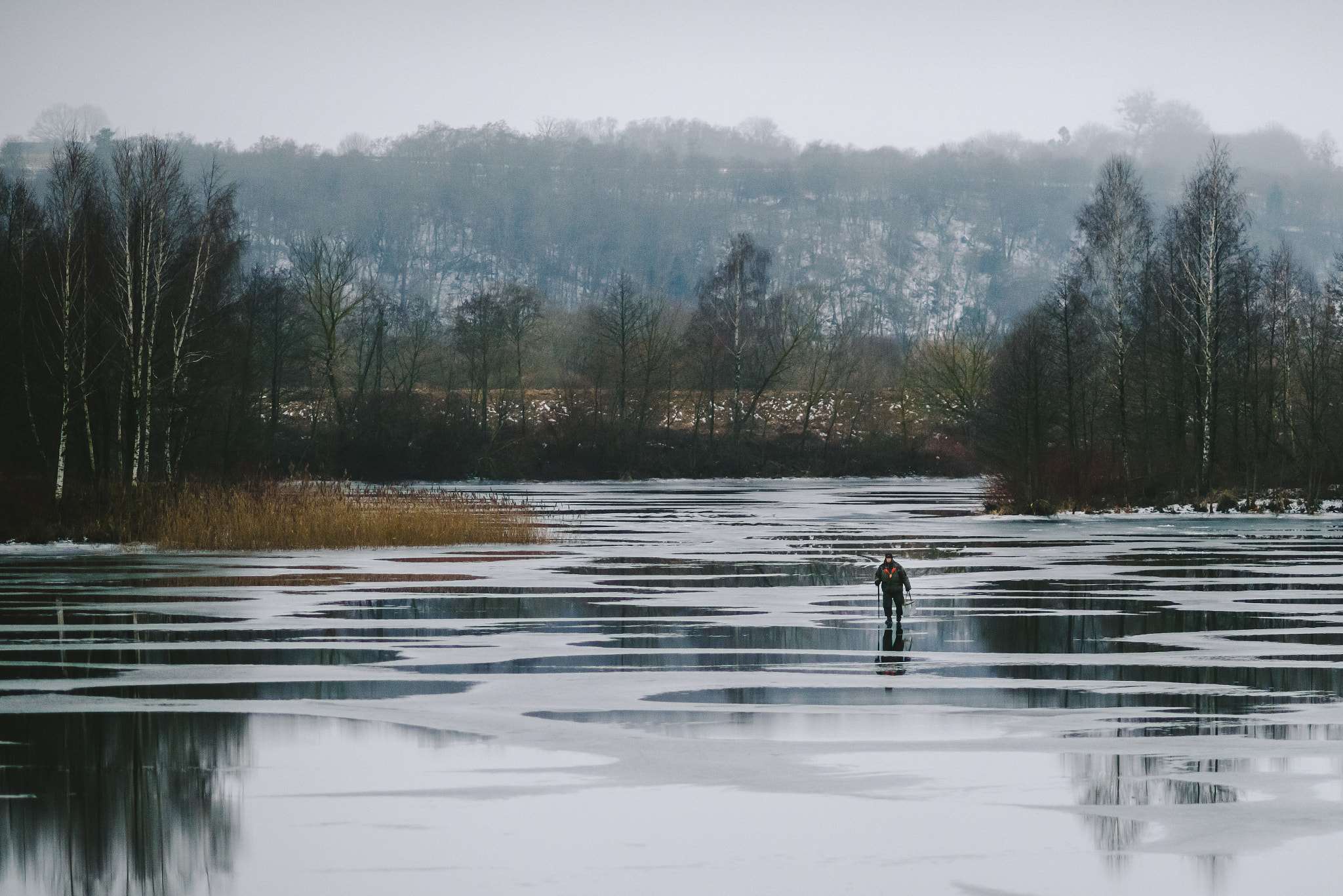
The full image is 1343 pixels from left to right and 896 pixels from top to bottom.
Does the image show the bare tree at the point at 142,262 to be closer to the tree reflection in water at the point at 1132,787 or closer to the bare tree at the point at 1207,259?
the tree reflection in water at the point at 1132,787

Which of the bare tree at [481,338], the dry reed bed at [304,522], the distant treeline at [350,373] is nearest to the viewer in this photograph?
the dry reed bed at [304,522]

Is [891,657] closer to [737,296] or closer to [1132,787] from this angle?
[1132,787]

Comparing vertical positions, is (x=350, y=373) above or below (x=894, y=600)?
above

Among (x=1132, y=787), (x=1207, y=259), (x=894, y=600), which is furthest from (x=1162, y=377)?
(x=1132, y=787)

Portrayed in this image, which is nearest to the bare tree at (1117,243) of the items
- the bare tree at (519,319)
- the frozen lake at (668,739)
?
the frozen lake at (668,739)

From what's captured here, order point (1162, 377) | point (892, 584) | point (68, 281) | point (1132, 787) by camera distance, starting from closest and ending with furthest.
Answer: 1. point (1132, 787)
2. point (892, 584)
3. point (68, 281)
4. point (1162, 377)

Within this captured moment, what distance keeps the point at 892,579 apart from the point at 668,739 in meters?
7.15

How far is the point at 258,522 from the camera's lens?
30.1 metres

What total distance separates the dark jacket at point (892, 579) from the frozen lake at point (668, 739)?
1.78ft

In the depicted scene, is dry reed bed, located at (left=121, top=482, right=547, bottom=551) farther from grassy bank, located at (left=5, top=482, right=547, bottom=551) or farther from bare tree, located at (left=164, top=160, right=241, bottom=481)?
bare tree, located at (left=164, top=160, right=241, bottom=481)

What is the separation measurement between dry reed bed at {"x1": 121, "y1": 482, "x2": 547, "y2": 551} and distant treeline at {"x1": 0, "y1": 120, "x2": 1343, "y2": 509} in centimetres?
136

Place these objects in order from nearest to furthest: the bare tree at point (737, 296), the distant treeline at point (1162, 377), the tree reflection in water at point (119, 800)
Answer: the tree reflection in water at point (119, 800) < the distant treeline at point (1162, 377) < the bare tree at point (737, 296)

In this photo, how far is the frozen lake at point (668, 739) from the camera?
7180 millimetres

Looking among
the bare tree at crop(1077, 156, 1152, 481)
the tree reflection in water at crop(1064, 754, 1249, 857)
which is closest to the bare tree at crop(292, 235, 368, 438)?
the bare tree at crop(1077, 156, 1152, 481)
